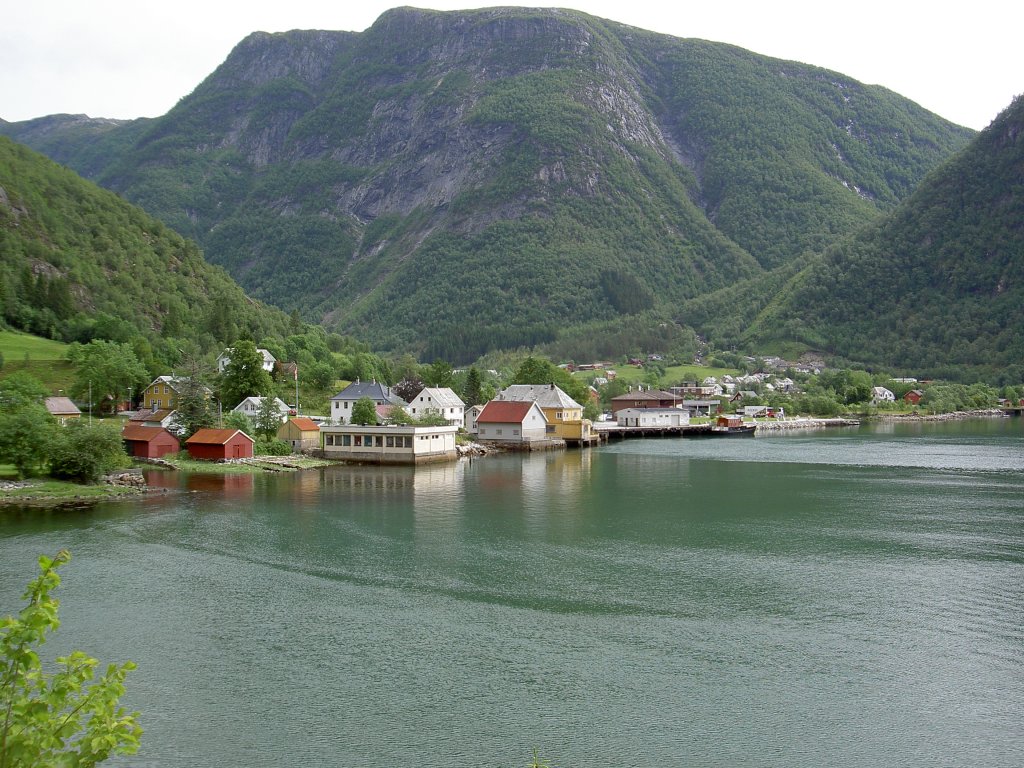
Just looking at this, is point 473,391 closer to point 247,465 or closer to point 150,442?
point 247,465

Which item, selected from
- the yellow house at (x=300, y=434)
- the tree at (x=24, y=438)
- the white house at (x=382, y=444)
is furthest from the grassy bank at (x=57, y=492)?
the yellow house at (x=300, y=434)

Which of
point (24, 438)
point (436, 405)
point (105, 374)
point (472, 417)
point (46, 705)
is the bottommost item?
point (46, 705)

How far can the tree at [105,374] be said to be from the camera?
73.9 m

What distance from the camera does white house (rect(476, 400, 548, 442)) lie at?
77.7 meters

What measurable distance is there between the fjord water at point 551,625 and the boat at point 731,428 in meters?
56.3

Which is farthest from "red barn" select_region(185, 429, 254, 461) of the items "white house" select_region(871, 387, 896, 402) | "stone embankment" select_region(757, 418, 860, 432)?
"white house" select_region(871, 387, 896, 402)

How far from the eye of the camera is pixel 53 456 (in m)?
45.0

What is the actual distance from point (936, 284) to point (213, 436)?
15272cm

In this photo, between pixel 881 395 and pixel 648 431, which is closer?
pixel 648 431

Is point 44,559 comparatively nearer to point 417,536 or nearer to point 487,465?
point 417,536

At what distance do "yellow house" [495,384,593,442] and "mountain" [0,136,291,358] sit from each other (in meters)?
37.8

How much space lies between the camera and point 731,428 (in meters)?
105

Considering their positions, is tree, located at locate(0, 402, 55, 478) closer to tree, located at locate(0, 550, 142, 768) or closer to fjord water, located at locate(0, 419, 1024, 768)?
fjord water, located at locate(0, 419, 1024, 768)

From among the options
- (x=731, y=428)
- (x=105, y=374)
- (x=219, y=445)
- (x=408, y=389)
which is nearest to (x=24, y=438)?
(x=219, y=445)
